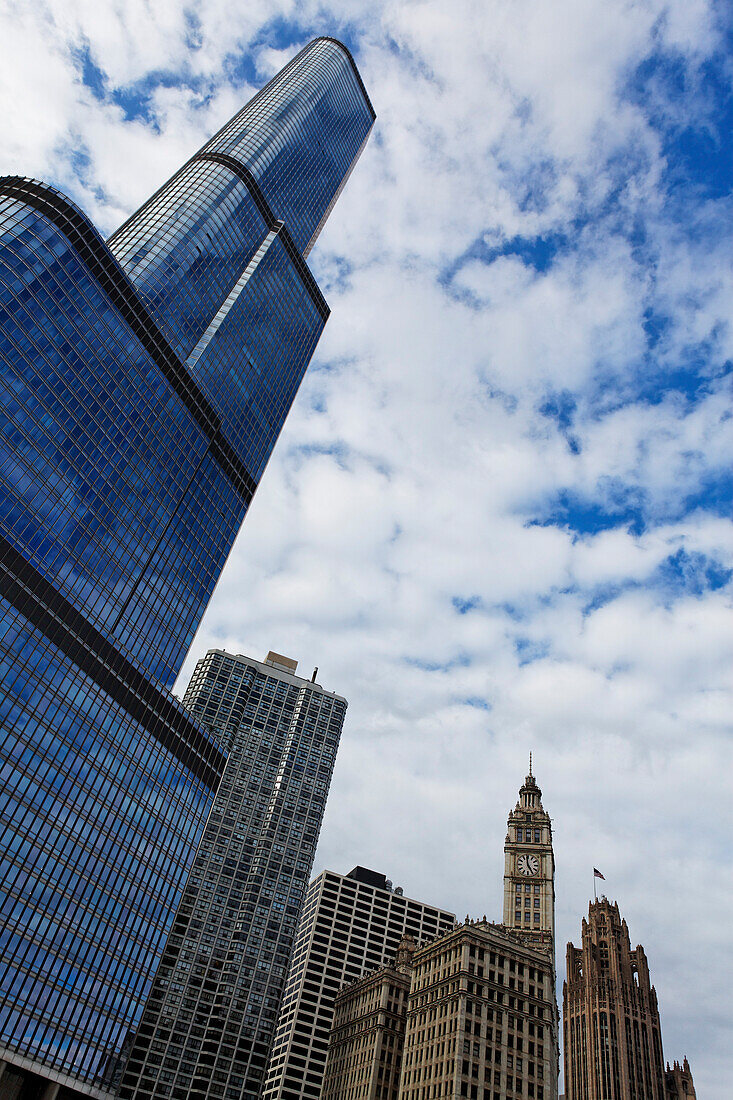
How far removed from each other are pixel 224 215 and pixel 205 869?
116 metres

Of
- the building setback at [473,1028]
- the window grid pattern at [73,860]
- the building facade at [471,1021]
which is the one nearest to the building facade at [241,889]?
the building facade at [471,1021]

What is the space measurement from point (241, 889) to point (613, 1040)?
305 feet

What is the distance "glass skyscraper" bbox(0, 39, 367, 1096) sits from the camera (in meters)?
82.1

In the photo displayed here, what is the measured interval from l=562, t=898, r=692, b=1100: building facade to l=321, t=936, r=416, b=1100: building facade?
61.9 m

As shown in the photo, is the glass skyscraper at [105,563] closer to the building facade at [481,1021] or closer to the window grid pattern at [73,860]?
the window grid pattern at [73,860]

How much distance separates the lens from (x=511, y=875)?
15525cm

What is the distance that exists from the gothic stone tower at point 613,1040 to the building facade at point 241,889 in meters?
77.0

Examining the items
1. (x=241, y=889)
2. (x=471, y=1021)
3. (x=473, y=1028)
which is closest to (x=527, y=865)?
(x=471, y=1021)

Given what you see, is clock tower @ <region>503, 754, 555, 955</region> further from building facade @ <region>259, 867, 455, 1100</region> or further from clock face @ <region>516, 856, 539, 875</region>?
building facade @ <region>259, 867, 455, 1100</region>

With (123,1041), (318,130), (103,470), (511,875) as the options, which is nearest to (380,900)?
(511,875)

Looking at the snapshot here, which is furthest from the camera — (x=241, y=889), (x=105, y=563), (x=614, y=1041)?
(x=614, y=1041)

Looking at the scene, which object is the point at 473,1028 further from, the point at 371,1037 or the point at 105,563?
the point at 105,563

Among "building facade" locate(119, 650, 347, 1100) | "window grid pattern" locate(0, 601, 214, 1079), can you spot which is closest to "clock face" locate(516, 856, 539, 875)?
"building facade" locate(119, 650, 347, 1100)

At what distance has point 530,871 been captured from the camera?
155 m
